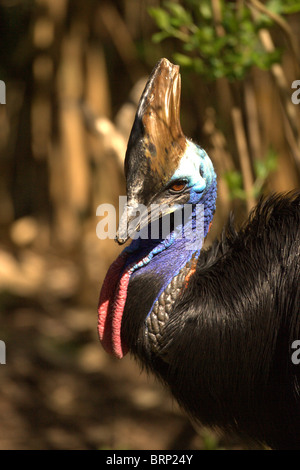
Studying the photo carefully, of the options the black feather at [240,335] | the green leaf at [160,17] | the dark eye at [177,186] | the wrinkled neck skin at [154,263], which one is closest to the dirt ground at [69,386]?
the black feather at [240,335]

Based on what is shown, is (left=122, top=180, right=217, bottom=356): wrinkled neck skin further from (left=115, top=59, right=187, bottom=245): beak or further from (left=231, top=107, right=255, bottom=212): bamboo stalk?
(left=231, top=107, right=255, bottom=212): bamboo stalk

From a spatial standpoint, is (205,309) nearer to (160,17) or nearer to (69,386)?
(160,17)

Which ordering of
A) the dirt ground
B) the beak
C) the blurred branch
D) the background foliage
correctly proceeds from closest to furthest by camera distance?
1. the beak
2. the blurred branch
3. the background foliage
4. the dirt ground

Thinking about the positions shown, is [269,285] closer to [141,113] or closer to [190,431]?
[141,113]

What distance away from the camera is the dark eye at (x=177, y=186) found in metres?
2.00

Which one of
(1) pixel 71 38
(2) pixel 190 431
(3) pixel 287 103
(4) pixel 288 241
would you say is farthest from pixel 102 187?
(4) pixel 288 241

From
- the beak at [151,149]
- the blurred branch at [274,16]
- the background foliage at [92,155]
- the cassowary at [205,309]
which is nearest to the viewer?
the beak at [151,149]

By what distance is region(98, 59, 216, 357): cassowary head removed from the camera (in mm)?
1923

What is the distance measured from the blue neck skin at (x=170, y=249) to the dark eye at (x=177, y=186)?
75mm

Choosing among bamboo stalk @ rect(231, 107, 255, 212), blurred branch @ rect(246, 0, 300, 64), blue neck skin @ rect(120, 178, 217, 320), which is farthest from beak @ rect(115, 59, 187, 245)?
bamboo stalk @ rect(231, 107, 255, 212)

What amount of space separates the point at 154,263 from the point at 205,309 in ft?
0.64

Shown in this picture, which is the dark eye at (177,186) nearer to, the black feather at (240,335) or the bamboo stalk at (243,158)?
the black feather at (240,335)

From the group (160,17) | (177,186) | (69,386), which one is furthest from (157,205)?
(69,386)

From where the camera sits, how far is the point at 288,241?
2096 millimetres
